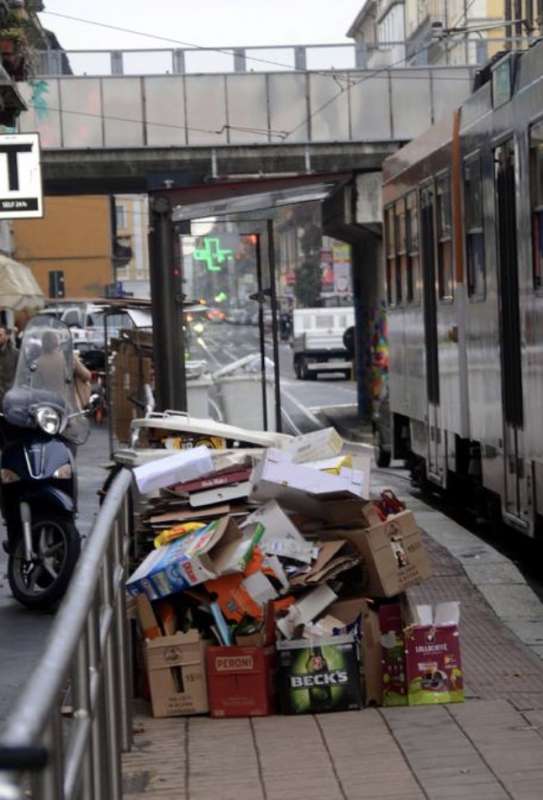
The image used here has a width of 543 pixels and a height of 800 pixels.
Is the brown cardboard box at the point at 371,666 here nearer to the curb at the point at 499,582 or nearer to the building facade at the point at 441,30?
the curb at the point at 499,582

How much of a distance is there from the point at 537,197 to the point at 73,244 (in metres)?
73.9

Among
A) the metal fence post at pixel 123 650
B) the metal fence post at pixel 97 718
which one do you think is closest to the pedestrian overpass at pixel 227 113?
the metal fence post at pixel 123 650

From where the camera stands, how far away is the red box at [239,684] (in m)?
7.11

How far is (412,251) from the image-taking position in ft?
54.1

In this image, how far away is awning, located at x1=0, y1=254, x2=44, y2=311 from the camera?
31641 millimetres

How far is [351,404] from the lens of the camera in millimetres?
40594

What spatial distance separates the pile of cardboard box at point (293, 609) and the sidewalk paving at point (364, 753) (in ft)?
0.40

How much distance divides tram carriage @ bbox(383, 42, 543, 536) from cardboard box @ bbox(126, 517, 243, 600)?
338 cm

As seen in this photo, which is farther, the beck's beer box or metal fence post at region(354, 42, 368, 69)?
metal fence post at region(354, 42, 368, 69)

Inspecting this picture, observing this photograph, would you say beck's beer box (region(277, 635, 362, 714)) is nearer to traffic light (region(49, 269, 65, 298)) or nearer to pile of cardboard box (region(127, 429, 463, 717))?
pile of cardboard box (region(127, 429, 463, 717))

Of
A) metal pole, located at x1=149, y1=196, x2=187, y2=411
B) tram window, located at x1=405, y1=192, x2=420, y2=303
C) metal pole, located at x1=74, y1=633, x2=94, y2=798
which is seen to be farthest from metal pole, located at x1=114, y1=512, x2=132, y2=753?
metal pole, located at x1=149, y1=196, x2=187, y2=411

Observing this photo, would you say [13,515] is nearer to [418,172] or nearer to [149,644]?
[149,644]

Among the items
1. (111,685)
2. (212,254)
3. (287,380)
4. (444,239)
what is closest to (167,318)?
(212,254)

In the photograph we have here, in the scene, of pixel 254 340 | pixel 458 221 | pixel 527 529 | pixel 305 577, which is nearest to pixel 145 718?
pixel 305 577
